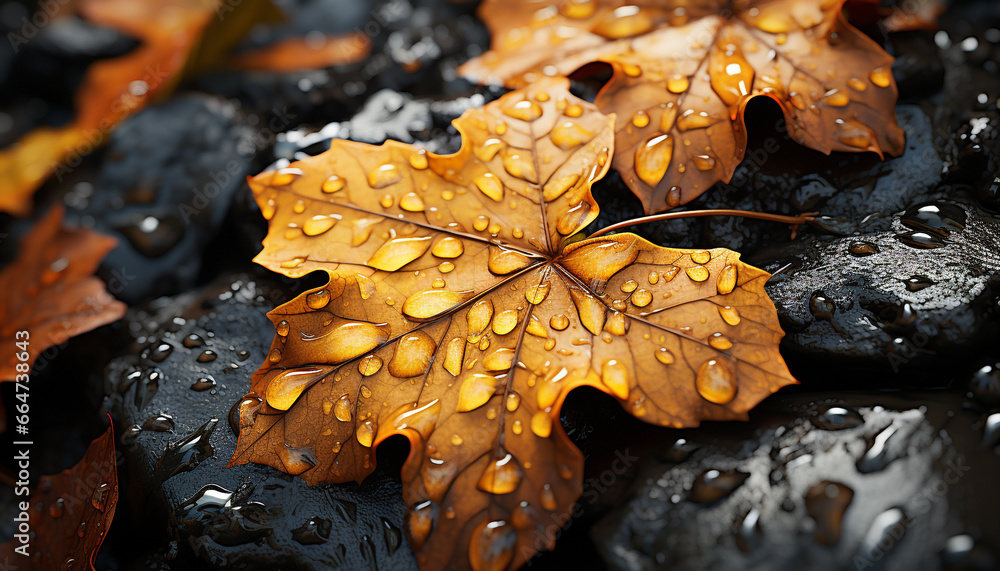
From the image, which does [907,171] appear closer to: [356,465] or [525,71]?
[525,71]

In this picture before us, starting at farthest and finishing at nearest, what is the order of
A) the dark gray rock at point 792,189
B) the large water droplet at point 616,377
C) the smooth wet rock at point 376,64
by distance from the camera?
the smooth wet rock at point 376,64
the dark gray rock at point 792,189
the large water droplet at point 616,377

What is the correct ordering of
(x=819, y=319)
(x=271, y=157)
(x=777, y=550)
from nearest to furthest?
1. (x=777, y=550)
2. (x=819, y=319)
3. (x=271, y=157)

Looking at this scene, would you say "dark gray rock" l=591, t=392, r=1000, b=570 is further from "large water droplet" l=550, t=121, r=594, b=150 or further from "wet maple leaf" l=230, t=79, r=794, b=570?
"large water droplet" l=550, t=121, r=594, b=150

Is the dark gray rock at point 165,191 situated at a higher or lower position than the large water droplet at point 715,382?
lower

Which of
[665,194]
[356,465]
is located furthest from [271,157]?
[665,194]

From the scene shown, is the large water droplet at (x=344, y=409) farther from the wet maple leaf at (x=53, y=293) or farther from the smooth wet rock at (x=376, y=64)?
the smooth wet rock at (x=376, y=64)

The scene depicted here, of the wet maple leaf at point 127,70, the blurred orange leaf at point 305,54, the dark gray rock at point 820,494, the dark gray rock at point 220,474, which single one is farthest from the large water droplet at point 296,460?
the blurred orange leaf at point 305,54
